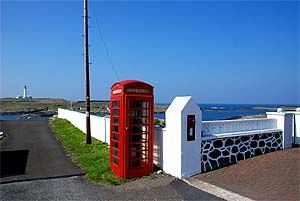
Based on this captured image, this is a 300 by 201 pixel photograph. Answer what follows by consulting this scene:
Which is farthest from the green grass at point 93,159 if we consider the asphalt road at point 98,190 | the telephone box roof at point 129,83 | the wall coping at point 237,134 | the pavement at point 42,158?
the wall coping at point 237,134

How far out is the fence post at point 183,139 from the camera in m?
7.23

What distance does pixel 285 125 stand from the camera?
9.98 meters

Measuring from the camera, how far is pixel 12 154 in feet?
34.9

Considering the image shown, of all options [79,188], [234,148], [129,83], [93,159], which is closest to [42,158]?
[93,159]

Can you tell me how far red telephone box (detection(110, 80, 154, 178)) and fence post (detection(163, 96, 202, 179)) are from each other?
498mm

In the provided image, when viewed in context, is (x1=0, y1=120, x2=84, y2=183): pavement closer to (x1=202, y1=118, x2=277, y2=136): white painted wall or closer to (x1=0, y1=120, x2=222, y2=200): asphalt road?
(x1=0, y1=120, x2=222, y2=200): asphalt road

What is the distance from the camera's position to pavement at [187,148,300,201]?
19.6 feet

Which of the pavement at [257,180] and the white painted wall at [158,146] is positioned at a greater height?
the white painted wall at [158,146]

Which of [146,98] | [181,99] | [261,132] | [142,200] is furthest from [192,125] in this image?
[261,132]

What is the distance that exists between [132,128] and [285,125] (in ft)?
19.3

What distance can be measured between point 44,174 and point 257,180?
5.62m

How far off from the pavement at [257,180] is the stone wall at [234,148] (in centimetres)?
24

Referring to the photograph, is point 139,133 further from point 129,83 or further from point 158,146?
point 129,83

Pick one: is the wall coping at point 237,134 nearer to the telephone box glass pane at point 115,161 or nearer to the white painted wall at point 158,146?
the white painted wall at point 158,146
